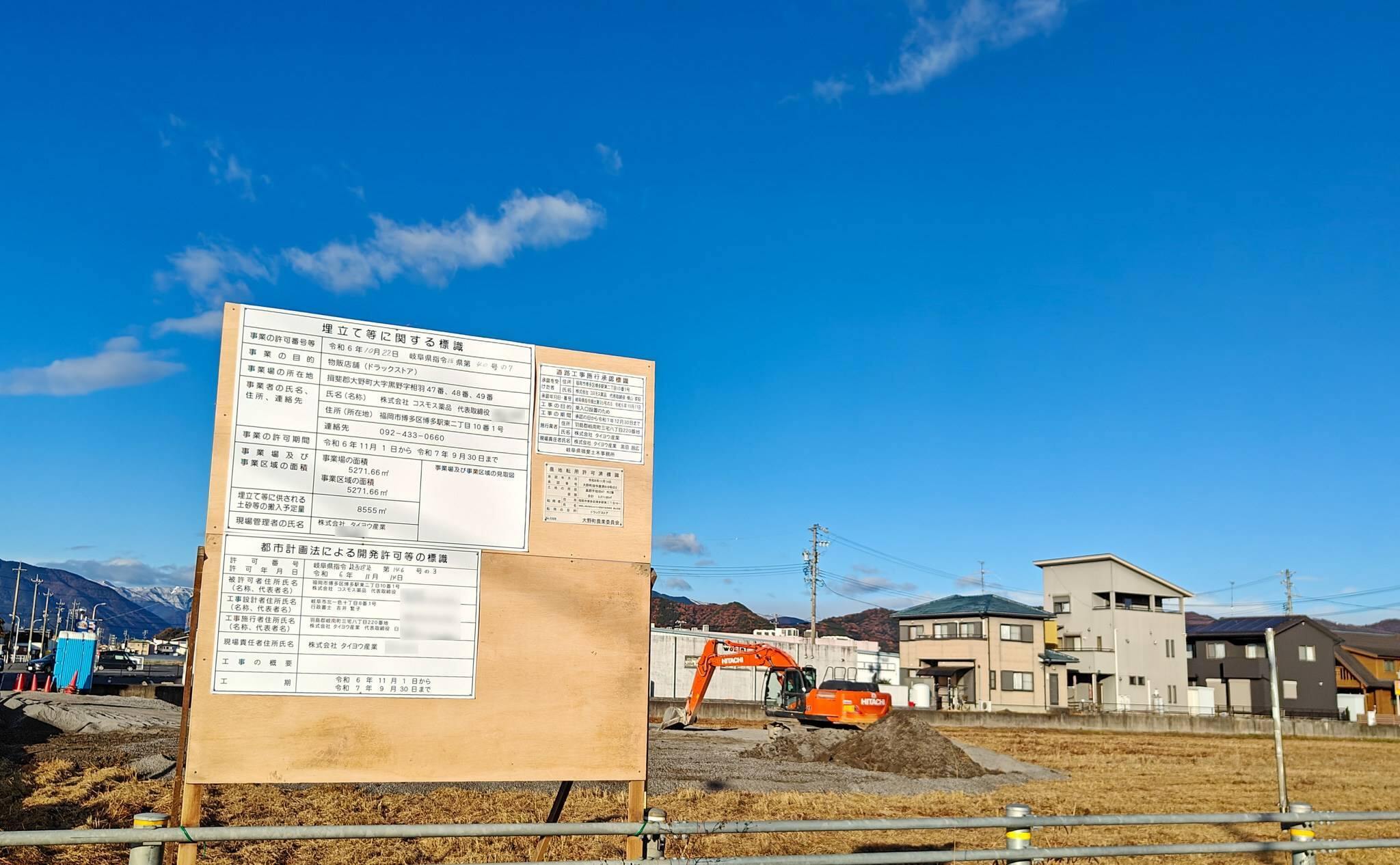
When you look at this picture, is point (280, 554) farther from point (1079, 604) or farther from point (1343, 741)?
point (1079, 604)

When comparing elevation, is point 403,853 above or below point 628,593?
below

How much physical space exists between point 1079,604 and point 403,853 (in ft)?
188

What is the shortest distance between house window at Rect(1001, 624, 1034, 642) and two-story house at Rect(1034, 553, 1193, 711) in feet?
13.3

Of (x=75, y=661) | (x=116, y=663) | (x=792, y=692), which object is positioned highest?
(x=75, y=661)

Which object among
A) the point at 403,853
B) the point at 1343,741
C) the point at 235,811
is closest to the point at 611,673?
the point at 403,853

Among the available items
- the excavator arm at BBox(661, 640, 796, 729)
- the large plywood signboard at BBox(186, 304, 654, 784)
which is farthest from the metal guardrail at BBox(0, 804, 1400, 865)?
the excavator arm at BBox(661, 640, 796, 729)

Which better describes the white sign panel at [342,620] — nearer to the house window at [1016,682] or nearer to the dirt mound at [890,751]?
the dirt mound at [890,751]

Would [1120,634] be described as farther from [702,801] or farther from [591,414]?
[591,414]

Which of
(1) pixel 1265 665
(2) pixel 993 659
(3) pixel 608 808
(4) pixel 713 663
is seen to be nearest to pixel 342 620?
(3) pixel 608 808

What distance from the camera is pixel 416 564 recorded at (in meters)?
6.30

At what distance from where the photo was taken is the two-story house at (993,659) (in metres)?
54.2

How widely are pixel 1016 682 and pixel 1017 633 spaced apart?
268 cm

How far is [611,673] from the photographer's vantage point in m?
6.79

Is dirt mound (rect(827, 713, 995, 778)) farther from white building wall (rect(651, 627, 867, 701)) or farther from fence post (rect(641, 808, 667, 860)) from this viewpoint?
white building wall (rect(651, 627, 867, 701))
